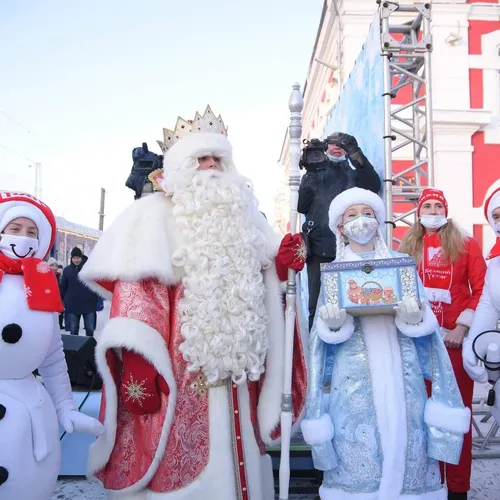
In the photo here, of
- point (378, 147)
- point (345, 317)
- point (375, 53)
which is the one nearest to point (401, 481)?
point (345, 317)

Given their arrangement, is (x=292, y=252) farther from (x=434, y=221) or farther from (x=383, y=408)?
(x=434, y=221)

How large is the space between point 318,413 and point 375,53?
386 centimetres

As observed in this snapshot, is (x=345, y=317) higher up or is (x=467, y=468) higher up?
(x=345, y=317)

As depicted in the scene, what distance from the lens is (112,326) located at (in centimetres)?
255

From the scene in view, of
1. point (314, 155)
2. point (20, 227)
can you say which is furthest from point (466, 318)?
point (20, 227)

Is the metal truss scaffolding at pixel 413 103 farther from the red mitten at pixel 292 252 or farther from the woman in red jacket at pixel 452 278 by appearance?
the red mitten at pixel 292 252

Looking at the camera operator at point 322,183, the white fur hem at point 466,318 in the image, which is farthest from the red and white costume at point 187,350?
the camera operator at point 322,183

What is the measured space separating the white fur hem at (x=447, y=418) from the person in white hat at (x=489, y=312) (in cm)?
46

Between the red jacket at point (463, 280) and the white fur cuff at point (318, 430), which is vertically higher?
the red jacket at point (463, 280)

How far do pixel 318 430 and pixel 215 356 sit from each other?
59cm

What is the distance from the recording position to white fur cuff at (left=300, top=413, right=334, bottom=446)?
7.61 feet

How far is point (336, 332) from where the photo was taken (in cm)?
241

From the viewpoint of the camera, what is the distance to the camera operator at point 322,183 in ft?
13.8

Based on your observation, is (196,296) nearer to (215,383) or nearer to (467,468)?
(215,383)
